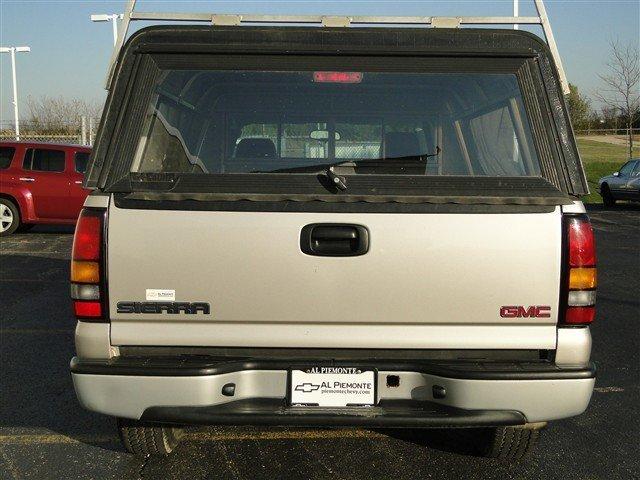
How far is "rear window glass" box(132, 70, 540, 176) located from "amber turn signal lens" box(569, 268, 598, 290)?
1.47 ft

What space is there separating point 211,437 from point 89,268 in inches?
60.1

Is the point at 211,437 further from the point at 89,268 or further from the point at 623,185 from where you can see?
the point at 623,185

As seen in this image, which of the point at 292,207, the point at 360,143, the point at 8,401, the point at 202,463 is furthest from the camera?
the point at 8,401

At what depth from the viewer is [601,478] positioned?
3.67 metres

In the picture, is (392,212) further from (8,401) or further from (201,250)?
(8,401)

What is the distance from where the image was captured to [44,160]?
1398 centimetres

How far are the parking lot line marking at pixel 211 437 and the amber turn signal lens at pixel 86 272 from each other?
140 centimetres

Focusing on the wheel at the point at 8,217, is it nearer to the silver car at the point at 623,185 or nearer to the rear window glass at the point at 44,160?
the rear window glass at the point at 44,160

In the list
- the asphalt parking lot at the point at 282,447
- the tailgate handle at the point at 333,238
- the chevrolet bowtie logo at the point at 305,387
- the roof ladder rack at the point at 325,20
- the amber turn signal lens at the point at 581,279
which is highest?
the roof ladder rack at the point at 325,20

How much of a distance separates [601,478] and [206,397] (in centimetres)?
205

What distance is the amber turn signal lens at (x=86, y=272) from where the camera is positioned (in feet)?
10.0

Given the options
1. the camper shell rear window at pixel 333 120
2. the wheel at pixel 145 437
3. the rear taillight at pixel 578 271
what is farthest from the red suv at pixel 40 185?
the rear taillight at pixel 578 271

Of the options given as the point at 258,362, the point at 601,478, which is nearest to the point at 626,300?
the point at 601,478

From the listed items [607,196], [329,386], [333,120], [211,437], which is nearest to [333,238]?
[329,386]
